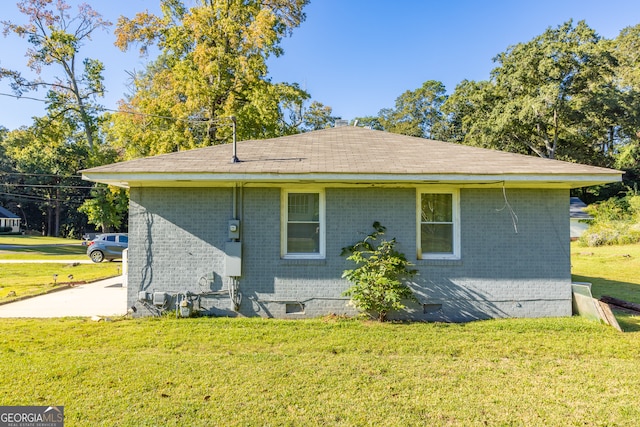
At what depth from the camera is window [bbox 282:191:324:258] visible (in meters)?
6.73

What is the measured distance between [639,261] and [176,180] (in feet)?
56.0

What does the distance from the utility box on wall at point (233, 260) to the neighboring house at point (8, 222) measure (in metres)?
51.7

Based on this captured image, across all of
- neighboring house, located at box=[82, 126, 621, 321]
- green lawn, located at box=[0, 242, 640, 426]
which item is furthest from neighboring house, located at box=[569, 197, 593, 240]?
green lawn, located at box=[0, 242, 640, 426]

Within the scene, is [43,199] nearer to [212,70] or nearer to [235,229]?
A: [212,70]

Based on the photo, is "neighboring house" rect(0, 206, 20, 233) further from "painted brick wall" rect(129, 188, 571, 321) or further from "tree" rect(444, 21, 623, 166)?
"tree" rect(444, 21, 623, 166)

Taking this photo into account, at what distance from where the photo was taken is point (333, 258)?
21.6 ft

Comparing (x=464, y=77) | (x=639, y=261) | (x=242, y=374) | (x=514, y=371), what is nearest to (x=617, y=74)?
(x=464, y=77)

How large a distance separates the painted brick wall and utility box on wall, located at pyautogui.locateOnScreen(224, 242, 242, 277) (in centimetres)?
15

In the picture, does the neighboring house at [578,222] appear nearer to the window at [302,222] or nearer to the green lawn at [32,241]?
the window at [302,222]

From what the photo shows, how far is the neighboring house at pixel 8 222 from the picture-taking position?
145 ft

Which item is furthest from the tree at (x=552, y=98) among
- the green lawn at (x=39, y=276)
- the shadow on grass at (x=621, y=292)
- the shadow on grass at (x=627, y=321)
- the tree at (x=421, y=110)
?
the green lawn at (x=39, y=276)

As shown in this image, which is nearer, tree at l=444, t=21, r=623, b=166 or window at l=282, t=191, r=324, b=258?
window at l=282, t=191, r=324, b=258

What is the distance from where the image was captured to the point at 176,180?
20.2 feet

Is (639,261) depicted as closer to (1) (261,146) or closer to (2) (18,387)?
(1) (261,146)
